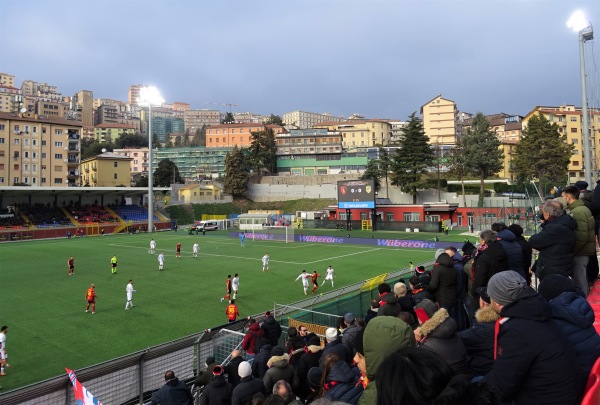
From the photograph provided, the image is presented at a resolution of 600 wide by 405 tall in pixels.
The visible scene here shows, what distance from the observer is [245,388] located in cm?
577

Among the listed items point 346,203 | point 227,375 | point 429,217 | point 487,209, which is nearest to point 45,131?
point 346,203

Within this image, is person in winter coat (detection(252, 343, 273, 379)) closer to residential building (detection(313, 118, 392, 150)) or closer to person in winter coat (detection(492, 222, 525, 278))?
person in winter coat (detection(492, 222, 525, 278))

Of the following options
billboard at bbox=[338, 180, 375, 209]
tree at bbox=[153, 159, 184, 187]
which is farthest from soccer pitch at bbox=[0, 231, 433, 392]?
tree at bbox=[153, 159, 184, 187]

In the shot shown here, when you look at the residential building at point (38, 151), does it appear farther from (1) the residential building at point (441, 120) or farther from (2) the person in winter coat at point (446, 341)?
(2) the person in winter coat at point (446, 341)

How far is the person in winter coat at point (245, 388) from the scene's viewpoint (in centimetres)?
569

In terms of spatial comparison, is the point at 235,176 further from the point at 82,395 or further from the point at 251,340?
the point at 82,395

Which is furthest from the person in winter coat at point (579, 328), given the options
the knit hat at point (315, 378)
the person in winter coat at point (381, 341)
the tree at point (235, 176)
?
the tree at point (235, 176)

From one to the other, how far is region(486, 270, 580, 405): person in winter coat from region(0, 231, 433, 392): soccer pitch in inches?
518

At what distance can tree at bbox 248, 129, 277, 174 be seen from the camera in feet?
329

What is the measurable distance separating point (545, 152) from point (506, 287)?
6370 centimetres

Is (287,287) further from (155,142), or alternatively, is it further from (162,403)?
(155,142)

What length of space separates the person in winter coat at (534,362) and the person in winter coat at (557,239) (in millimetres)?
3830

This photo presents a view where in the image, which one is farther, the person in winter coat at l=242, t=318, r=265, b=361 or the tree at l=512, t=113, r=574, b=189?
the tree at l=512, t=113, r=574, b=189

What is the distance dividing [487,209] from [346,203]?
21.4m
